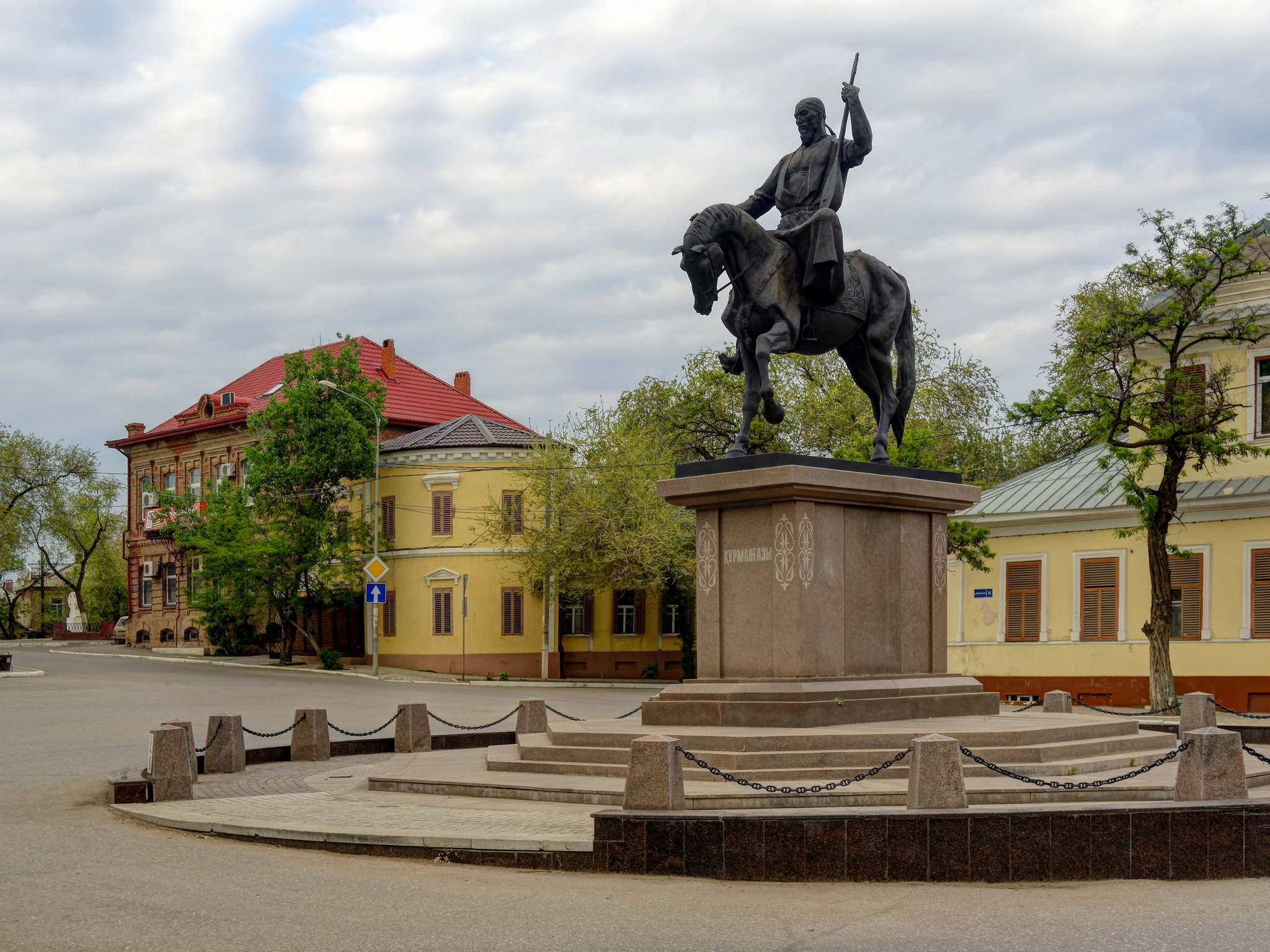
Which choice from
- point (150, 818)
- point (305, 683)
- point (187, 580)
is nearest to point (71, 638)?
point (187, 580)

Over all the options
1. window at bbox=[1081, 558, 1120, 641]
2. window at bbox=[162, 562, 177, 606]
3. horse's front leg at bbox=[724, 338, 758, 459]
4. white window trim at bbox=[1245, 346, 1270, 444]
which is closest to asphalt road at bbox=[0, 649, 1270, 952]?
horse's front leg at bbox=[724, 338, 758, 459]

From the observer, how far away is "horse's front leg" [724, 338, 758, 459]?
14063 mm

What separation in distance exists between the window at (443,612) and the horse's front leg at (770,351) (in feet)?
113

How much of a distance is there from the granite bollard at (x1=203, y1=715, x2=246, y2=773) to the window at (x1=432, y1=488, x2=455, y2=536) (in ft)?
105

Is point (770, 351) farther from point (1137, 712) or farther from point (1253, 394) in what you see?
point (1253, 394)

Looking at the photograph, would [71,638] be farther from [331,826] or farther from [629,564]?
[331,826]

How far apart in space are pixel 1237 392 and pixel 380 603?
99.0 feet

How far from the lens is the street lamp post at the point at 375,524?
44031 millimetres

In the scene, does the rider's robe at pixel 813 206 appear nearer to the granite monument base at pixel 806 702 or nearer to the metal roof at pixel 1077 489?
the granite monument base at pixel 806 702

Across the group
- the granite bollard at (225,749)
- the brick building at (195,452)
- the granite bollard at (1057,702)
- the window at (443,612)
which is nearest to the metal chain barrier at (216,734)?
the granite bollard at (225,749)

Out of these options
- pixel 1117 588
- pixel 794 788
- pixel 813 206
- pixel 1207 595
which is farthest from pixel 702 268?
pixel 1117 588

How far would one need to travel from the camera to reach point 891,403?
1543cm

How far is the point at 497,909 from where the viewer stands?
8.36 meters

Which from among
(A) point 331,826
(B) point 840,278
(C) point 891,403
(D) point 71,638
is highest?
(B) point 840,278
